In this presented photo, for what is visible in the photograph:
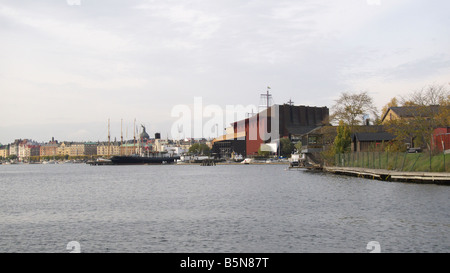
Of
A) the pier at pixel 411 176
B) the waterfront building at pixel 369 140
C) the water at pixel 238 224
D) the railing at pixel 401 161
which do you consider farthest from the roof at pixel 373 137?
the water at pixel 238 224

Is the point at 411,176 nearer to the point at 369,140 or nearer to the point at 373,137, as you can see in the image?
the point at 369,140

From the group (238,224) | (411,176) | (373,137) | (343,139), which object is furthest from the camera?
(343,139)

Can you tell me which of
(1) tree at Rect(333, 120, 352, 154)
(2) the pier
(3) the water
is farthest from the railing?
(3) the water

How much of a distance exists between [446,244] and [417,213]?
10.1 meters

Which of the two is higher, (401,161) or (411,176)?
(401,161)

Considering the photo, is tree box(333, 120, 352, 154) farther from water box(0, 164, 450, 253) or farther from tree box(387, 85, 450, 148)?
water box(0, 164, 450, 253)

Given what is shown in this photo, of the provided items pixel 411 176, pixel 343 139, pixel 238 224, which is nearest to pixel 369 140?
pixel 343 139

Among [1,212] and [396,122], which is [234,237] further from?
[396,122]

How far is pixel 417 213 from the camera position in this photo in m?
32.0

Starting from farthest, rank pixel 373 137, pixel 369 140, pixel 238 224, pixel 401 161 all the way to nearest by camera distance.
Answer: pixel 373 137 < pixel 369 140 < pixel 401 161 < pixel 238 224

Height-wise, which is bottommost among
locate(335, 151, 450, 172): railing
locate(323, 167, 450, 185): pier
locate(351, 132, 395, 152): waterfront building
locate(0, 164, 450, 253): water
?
locate(0, 164, 450, 253): water

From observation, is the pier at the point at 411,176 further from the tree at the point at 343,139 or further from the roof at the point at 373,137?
the tree at the point at 343,139

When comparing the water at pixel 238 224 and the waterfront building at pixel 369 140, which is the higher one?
the waterfront building at pixel 369 140

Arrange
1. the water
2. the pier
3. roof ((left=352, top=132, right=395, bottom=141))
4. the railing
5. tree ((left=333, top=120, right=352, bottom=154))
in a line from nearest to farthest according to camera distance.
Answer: the water, the pier, the railing, roof ((left=352, top=132, right=395, bottom=141)), tree ((left=333, top=120, right=352, bottom=154))
